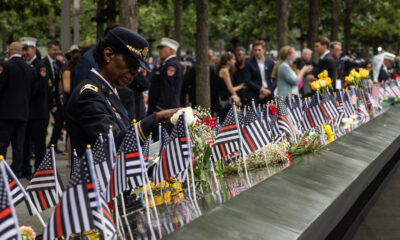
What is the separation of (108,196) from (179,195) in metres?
1.08

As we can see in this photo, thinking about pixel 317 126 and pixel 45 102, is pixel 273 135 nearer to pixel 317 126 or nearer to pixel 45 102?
pixel 317 126

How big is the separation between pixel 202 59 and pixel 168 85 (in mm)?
5272

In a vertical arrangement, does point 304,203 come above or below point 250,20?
below

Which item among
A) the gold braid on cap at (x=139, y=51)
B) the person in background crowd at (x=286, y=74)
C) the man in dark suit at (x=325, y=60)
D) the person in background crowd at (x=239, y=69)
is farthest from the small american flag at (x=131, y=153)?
the person in background crowd at (x=239, y=69)

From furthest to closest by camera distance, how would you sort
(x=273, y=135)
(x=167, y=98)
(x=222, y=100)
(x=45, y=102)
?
(x=222, y=100) < (x=45, y=102) < (x=167, y=98) < (x=273, y=135)

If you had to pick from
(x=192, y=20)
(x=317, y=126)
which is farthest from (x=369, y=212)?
(x=192, y=20)

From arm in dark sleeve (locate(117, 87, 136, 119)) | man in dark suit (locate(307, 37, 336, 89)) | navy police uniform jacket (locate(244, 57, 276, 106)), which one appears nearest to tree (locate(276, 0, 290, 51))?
man in dark suit (locate(307, 37, 336, 89))

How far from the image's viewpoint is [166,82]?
36.4ft

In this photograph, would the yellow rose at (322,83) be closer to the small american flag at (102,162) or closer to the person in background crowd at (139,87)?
the person in background crowd at (139,87)

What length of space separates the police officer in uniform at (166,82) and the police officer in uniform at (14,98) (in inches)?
79.4

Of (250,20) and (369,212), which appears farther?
(250,20)

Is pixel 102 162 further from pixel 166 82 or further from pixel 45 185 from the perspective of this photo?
pixel 166 82

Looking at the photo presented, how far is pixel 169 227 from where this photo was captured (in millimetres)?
3873

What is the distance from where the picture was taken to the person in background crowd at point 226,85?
14.7 metres
